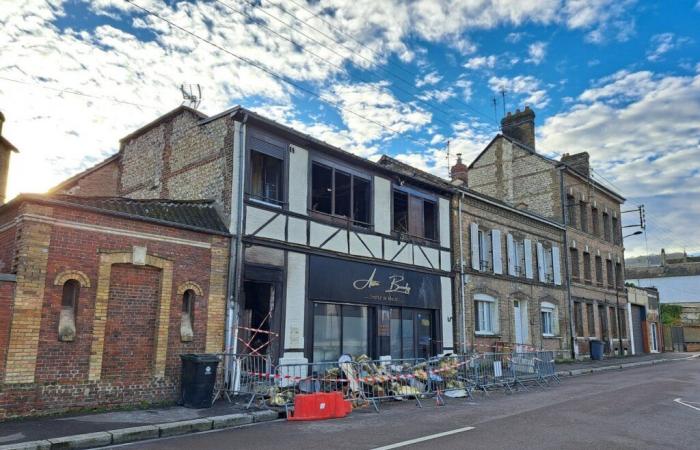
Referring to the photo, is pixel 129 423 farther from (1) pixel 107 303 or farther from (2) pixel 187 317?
(2) pixel 187 317

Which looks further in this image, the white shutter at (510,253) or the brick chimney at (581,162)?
the brick chimney at (581,162)

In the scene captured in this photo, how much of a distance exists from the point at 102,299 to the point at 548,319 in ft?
70.3

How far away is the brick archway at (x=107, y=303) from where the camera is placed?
9.87 meters

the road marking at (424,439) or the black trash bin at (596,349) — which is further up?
the black trash bin at (596,349)

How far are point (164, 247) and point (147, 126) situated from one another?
6962 millimetres

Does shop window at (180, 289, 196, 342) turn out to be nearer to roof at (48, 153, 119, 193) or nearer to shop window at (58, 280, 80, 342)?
shop window at (58, 280, 80, 342)

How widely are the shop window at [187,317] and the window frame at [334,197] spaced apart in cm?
431

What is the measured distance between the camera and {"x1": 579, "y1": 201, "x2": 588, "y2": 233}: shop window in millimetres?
30019

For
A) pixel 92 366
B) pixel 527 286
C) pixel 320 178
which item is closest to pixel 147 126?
pixel 320 178

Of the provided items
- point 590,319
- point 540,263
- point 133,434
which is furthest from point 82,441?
point 590,319

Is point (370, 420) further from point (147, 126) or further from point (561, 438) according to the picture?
point (147, 126)

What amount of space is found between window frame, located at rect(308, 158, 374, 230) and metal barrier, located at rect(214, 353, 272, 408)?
15.1 feet

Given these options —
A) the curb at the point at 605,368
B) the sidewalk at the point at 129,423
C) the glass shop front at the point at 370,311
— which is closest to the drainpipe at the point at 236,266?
the sidewalk at the point at 129,423

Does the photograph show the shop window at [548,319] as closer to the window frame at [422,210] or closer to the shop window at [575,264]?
the shop window at [575,264]
